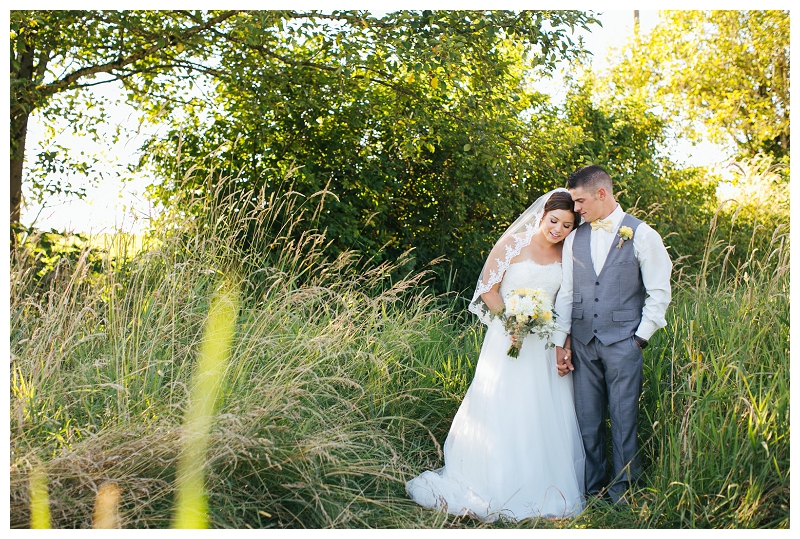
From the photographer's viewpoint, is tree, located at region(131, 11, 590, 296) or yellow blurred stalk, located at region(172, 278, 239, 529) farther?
tree, located at region(131, 11, 590, 296)

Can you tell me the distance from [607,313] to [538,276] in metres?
0.47

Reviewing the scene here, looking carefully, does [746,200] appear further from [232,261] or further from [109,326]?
[109,326]

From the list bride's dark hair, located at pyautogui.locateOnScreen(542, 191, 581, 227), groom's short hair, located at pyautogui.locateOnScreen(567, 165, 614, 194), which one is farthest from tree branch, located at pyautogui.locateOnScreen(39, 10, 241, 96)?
groom's short hair, located at pyautogui.locateOnScreen(567, 165, 614, 194)

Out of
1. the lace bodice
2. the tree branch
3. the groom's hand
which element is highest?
the tree branch

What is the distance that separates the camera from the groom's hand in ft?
13.0

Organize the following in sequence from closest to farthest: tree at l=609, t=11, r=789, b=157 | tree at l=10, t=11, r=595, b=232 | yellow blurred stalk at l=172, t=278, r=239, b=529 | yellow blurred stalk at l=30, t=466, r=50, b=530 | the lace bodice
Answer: yellow blurred stalk at l=30, t=466, r=50, b=530
yellow blurred stalk at l=172, t=278, r=239, b=529
the lace bodice
tree at l=10, t=11, r=595, b=232
tree at l=609, t=11, r=789, b=157

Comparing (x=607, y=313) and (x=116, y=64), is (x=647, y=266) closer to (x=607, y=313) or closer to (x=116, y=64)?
(x=607, y=313)

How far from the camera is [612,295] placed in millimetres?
3725

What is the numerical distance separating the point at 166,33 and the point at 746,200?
7768 millimetres

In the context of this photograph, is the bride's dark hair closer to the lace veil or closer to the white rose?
the lace veil

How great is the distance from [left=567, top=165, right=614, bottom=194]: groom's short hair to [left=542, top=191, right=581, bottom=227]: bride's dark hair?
87mm

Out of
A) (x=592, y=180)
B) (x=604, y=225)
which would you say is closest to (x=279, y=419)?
(x=604, y=225)

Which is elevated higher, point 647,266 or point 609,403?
point 647,266

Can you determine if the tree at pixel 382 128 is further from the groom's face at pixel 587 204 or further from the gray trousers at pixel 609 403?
the gray trousers at pixel 609 403
